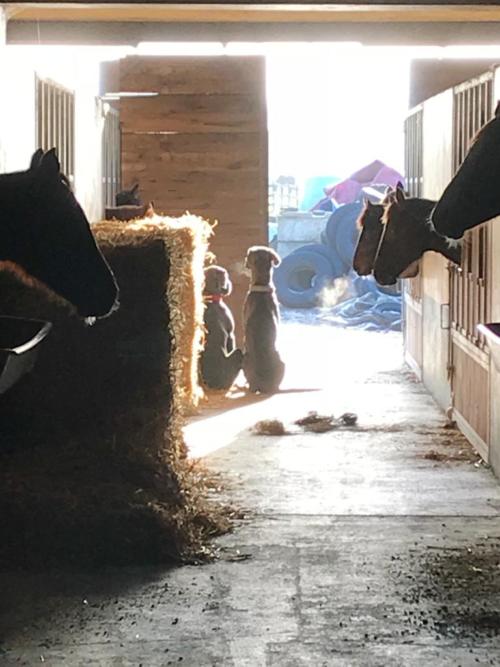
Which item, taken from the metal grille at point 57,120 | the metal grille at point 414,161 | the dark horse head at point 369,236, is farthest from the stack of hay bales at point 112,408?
the metal grille at point 414,161

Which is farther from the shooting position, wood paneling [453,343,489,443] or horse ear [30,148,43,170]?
wood paneling [453,343,489,443]

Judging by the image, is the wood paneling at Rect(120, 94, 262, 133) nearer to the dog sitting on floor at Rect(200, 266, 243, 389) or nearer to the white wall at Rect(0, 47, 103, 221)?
the white wall at Rect(0, 47, 103, 221)

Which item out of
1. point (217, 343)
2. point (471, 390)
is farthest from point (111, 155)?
point (471, 390)

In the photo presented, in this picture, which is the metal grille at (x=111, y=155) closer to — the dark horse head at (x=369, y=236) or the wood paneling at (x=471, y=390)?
the dark horse head at (x=369, y=236)

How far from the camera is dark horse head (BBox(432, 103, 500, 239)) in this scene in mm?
4418

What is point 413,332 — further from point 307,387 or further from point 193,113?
point 193,113

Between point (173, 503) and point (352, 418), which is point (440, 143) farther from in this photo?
point (173, 503)

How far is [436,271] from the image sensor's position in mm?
8016

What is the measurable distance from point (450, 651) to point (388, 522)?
148 centimetres

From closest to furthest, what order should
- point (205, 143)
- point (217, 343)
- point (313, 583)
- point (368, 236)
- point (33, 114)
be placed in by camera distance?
point (313, 583) → point (33, 114) → point (368, 236) → point (217, 343) → point (205, 143)

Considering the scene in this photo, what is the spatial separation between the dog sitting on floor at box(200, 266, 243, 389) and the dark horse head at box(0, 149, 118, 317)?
4500mm

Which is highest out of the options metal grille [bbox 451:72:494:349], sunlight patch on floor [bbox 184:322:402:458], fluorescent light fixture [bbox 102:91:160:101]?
fluorescent light fixture [bbox 102:91:160:101]

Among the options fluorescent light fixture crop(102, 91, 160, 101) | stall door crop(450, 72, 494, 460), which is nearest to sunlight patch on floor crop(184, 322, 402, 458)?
stall door crop(450, 72, 494, 460)

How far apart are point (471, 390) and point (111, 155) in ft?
15.2
